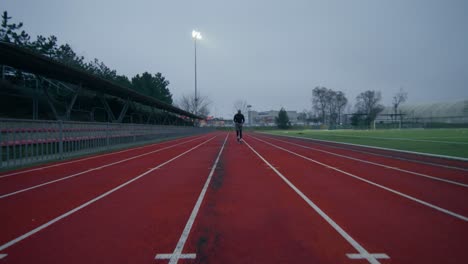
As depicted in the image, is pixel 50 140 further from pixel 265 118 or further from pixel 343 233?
pixel 265 118

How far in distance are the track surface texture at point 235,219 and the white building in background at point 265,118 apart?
124333 mm

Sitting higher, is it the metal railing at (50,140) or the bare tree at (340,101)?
the bare tree at (340,101)

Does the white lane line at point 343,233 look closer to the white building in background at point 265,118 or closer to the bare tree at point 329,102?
the bare tree at point 329,102

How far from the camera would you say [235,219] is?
160 inches

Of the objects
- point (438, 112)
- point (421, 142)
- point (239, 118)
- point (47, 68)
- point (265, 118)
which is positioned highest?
point (438, 112)

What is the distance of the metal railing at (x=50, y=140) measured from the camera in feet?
29.6

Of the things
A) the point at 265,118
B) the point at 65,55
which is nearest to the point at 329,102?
the point at 265,118

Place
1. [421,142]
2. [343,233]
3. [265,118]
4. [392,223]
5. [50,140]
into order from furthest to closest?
1. [265,118]
2. [421,142]
3. [50,140]
4. [392,223]
5. [343,233]

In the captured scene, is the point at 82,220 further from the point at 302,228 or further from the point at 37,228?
the point at 302,228

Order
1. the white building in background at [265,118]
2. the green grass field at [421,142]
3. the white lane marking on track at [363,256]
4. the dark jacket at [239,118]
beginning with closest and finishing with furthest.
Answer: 1. the white lane marking on track at [363,256]
2. the green grass field at [421,142]
3. the dark jacket at [239,118]
4. the white building in background at [265,118]

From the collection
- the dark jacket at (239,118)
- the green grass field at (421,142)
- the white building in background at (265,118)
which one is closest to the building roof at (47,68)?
the dark jacket at (239,118)

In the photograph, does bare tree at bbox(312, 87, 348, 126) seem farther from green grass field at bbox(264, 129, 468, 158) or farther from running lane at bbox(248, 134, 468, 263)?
running lane at bbox(248, 134, 468, 263)

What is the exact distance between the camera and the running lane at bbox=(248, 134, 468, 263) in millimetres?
3012

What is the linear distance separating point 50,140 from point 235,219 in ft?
33.3
